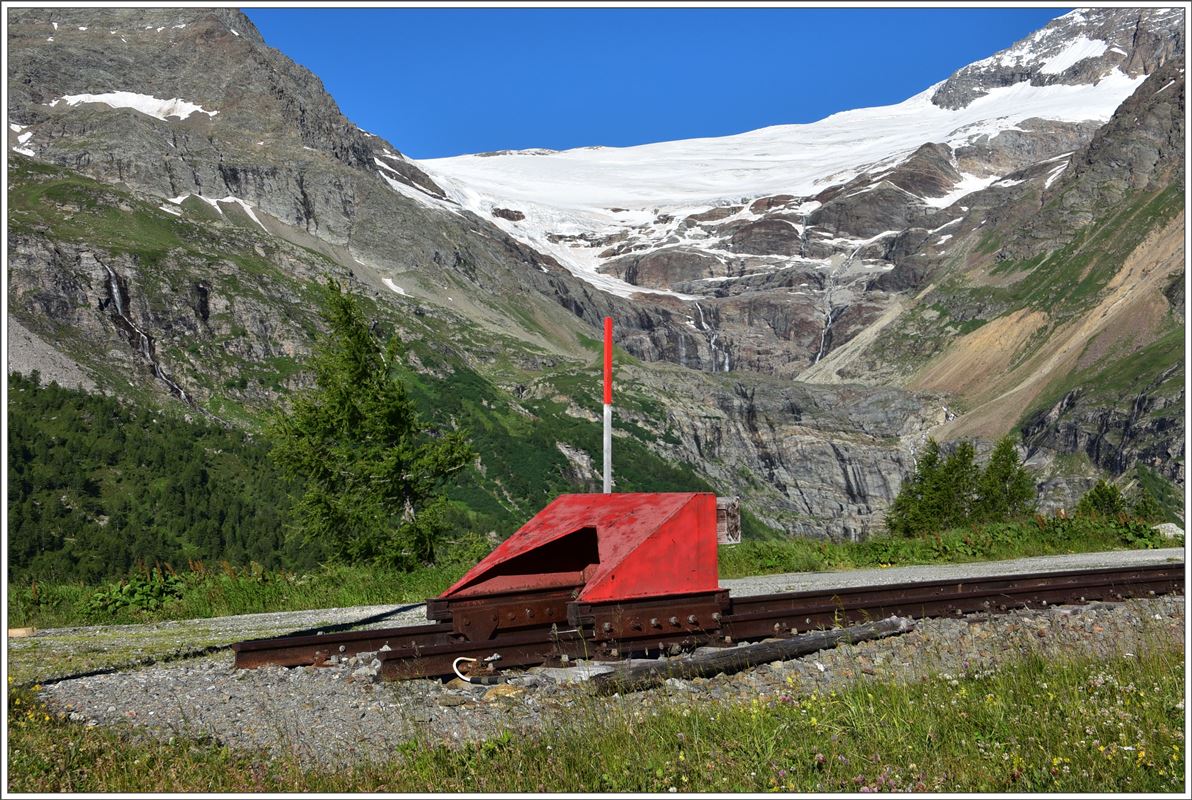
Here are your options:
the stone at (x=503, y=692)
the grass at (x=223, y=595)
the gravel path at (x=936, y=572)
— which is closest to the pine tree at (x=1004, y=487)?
the gravel path at (x=936, y=572)

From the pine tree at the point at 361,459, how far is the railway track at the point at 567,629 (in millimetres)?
13864

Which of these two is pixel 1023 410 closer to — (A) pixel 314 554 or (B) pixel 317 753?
(A) pixel 314 554

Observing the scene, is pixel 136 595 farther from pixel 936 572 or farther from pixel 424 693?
pixel 936 572

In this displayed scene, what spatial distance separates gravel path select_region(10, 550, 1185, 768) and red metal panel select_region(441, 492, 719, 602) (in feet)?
3.70

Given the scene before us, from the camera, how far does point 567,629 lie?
8906 millimetres

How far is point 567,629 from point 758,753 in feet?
11.6

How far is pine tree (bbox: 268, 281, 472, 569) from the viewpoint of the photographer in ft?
75.7

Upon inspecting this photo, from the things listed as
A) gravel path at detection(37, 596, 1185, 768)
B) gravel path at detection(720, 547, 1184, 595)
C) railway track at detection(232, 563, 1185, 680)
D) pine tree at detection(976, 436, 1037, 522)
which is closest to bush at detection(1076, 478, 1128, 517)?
pine tree at detection(976, 436, 1037, 522)

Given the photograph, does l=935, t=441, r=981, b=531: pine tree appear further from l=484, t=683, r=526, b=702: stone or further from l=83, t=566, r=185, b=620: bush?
l=484, t=683, r=526, b=702: stone

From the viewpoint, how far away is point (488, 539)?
23.8 m

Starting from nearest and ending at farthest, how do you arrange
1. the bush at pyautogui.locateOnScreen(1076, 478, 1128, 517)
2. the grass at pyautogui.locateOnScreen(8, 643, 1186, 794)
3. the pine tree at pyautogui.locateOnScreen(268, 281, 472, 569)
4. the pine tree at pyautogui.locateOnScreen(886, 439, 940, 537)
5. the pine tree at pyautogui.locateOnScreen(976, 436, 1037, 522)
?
1. the grass at pyautogui.locateOnScreen(8, 643, 1186, 794)
2. the pine tree at pyautogui.locateOnScreen(268, 281, 472, 569)
3. the bush at pyautogui.locateOnScreen(1076, 478, 1128, 517)
4. the pine tree at pyautogui.locateOnScreen(886, 439, 940, 537)
5. the pine tree at pyautogui.locateOnScreen(976, 436, 1037, 522)

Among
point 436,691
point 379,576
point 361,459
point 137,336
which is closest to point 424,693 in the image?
point 436,691

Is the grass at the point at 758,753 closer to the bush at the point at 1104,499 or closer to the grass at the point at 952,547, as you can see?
the grass at the point at 952,547

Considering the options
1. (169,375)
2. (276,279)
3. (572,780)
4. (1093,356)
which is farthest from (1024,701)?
(1093,356)
